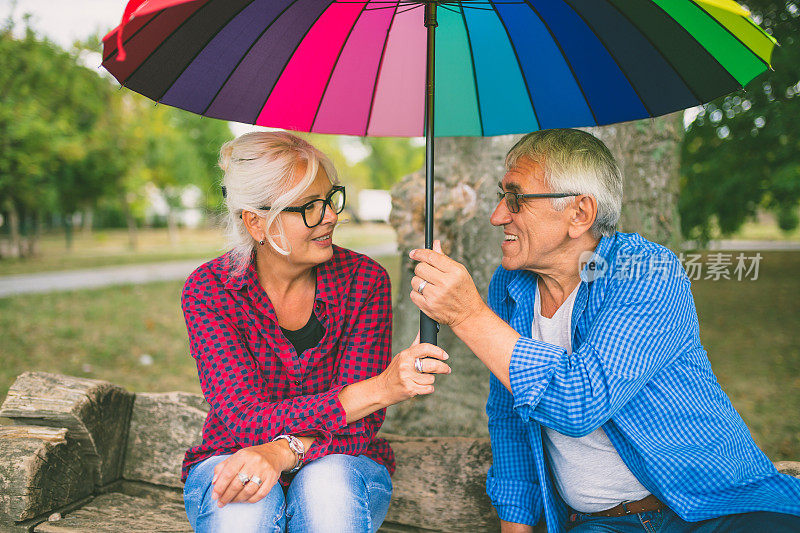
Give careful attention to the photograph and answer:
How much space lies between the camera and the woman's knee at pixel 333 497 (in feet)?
6.70

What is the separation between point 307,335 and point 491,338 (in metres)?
0.92

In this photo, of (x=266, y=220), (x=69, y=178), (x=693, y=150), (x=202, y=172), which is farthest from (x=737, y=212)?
(x=202, y=172)

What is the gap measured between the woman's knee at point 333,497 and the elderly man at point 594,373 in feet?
1.81

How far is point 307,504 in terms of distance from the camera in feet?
6.81

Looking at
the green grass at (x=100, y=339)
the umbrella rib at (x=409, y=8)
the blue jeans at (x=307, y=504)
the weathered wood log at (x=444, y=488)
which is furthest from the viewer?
the green grass at (x=100, y=339)

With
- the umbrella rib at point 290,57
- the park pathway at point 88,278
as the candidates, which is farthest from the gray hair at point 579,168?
the park pathway at point 88,278

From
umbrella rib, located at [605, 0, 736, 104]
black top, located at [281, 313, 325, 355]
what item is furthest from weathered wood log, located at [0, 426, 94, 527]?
umbrella rib, located at [605, 0, 736, 104]

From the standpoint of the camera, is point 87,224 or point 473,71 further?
point 87,224

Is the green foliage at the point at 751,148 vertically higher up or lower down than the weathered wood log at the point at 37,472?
higher up

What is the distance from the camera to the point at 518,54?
2342mm

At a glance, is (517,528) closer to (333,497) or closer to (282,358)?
(333,497)

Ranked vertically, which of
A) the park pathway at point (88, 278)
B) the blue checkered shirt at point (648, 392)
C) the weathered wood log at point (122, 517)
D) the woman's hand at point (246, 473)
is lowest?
the weathered wood log at point (122, 517)

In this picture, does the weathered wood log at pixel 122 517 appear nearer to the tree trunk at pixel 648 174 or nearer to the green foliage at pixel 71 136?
the green foliage at pixel 71 136

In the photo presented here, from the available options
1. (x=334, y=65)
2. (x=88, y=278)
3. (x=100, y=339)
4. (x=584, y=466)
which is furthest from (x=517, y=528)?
(x=88, y=278)
